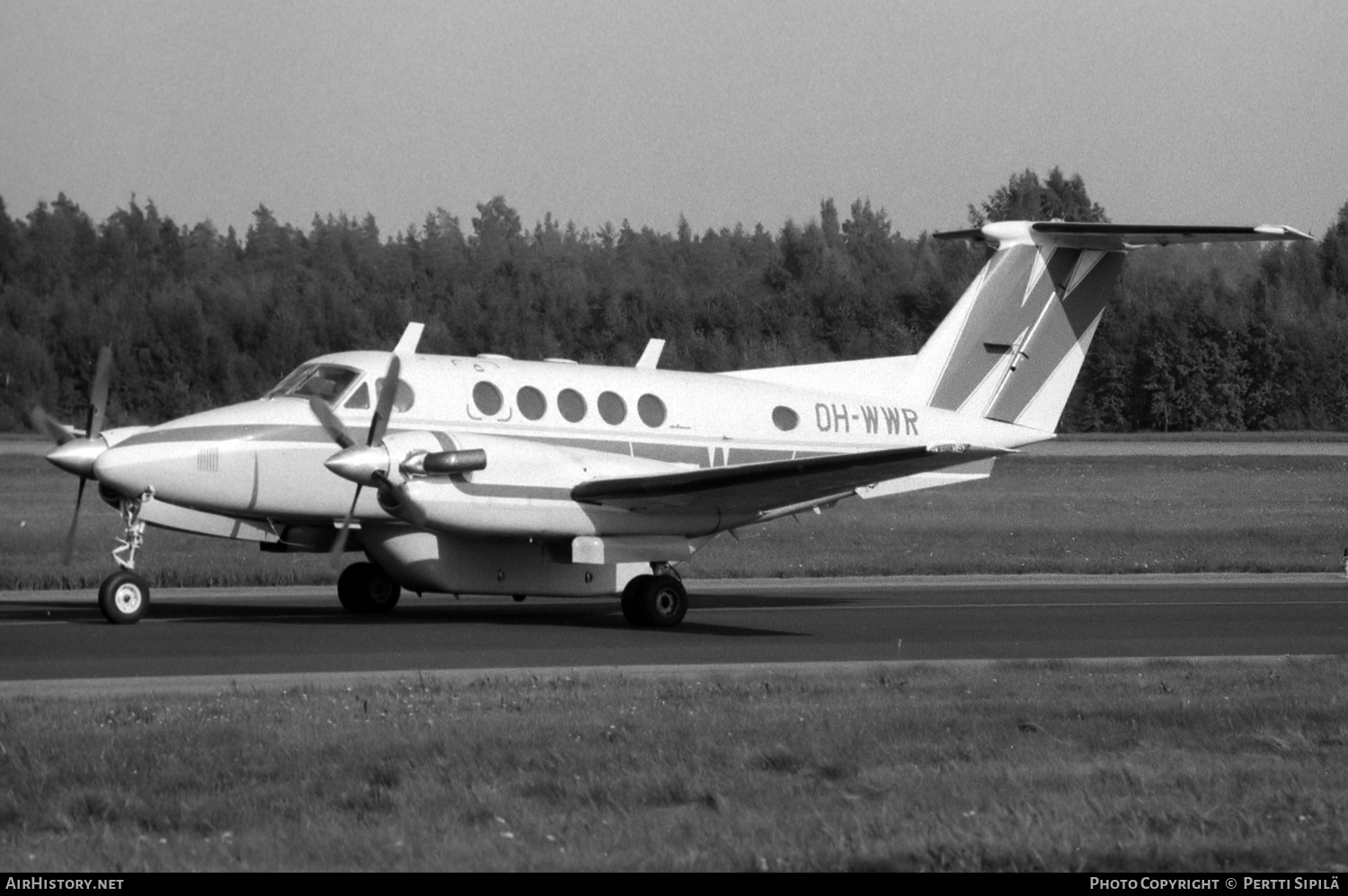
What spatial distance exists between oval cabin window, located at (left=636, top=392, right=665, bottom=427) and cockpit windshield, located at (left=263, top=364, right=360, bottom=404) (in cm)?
345

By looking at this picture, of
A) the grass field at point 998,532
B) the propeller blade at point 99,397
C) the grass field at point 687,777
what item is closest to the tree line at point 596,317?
the grass field at point 998,532

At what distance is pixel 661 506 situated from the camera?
17953 mm

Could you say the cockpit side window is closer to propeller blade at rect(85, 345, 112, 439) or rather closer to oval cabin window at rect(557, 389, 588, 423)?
oval cabin window at rect(557, 389, 588, 423)

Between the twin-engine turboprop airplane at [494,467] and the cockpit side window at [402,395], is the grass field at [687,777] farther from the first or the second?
the cockpit side window at [402,395]

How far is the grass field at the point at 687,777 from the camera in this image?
23.9 ft

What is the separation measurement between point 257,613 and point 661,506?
190 inches

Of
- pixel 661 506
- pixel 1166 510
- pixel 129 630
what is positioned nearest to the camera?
pixel 129 630

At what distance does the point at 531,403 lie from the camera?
18.4m

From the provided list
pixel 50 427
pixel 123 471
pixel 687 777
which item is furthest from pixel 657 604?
pixel 687 777

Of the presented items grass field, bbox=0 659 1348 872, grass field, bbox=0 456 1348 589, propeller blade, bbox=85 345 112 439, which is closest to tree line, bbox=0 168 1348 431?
grass field, bbox=0 456 1348 589

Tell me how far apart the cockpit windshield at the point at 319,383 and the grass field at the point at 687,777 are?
5.97 meters

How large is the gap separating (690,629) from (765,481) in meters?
1.82
